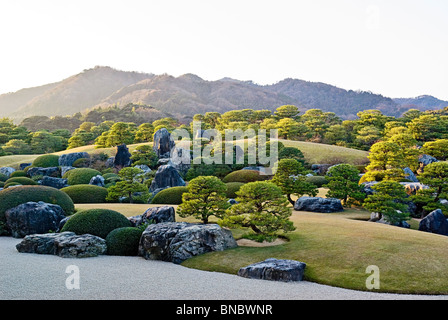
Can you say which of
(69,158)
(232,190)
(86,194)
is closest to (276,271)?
(232,190)

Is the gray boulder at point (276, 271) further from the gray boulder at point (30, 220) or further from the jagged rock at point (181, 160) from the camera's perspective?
the jagged rock at point (181, 160)

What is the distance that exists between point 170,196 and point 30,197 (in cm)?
730

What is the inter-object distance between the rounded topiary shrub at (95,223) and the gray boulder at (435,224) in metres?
12.0

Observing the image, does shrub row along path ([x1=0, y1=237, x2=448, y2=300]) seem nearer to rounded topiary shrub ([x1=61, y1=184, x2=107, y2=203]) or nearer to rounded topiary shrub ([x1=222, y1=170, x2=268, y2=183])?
rounded topiary shrub ([x1=61, y1=184, x2=107, y2=203])

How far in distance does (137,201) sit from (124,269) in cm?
1301

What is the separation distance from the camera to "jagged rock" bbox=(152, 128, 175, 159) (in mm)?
36309

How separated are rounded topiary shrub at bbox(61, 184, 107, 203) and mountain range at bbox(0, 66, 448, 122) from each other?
89.7 meters

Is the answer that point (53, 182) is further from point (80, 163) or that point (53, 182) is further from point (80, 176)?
point (80, 163)

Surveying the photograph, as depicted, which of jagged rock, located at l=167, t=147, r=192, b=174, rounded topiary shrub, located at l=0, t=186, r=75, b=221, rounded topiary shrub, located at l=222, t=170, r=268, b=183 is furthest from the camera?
jagged rock, located at l=167, t=147, r=192, b=174

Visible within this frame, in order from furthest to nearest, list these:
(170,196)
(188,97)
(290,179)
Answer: (188,97) → (170,196) → (290,179)

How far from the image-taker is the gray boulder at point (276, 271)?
26.2 ft

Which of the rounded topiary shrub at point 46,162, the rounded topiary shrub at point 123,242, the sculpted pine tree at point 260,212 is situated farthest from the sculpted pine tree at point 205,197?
the rounded topiary shrub at point 46,162

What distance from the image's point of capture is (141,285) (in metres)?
7.20

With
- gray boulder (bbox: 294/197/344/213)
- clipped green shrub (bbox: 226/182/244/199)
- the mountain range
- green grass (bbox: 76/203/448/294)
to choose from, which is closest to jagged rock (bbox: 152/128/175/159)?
clipped green shrub (bbox: 226/182/244/199)
